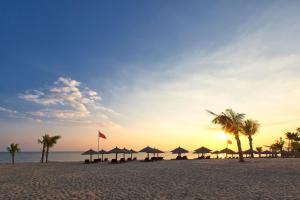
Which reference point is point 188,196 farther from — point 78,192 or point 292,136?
→ point 292,136

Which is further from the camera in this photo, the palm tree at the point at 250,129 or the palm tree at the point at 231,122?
the palm tree at the point at 250,129

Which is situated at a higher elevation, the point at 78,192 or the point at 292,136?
the point at 292,136

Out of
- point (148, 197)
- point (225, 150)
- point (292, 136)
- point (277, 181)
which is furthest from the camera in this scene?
point (292, 136)

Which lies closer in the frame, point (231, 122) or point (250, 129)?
point (231, 122)

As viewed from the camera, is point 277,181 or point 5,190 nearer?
point 5,190

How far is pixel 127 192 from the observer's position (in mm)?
13320

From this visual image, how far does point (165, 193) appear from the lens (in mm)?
12930

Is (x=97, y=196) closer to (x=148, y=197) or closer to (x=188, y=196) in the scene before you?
(x=148, y=197)

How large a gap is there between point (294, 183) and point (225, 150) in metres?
38.1

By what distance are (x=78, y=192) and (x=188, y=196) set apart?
502cm

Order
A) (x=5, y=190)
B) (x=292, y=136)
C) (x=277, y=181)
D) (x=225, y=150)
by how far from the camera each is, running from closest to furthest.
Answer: (x=5, y=190) → (x=277, y=181) → (x=225, y=150) → (x=292, y=136)

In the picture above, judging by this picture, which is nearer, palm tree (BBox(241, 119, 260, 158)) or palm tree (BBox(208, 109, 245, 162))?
palm tree (BBox(208, 109, 245, 162))

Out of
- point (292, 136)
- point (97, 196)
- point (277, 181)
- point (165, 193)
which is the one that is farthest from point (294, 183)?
point (292, 136)

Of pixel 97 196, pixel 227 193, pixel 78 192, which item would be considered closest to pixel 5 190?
pixel 78 192
